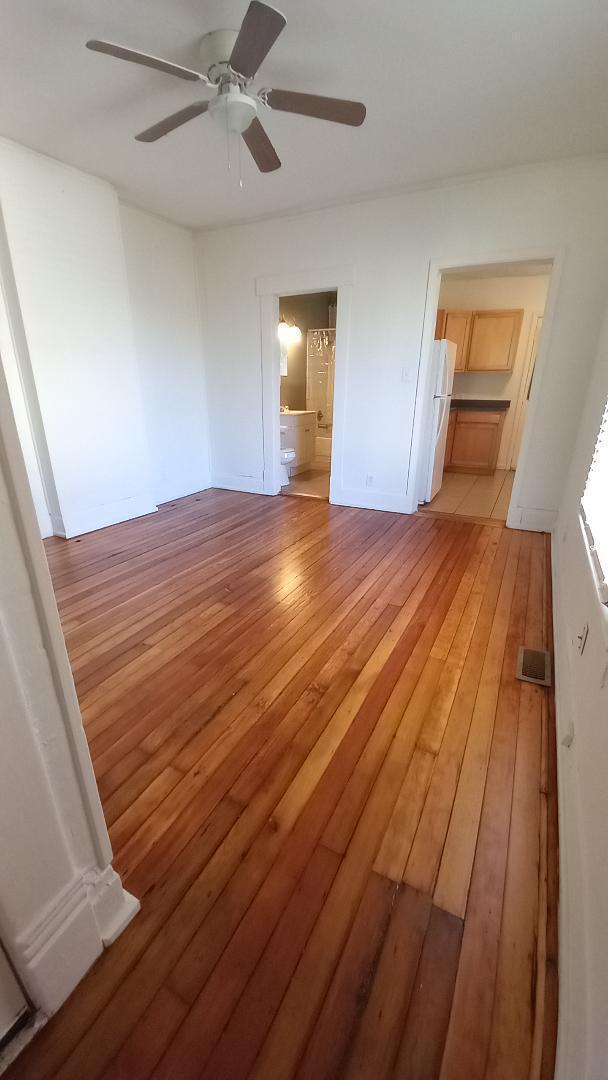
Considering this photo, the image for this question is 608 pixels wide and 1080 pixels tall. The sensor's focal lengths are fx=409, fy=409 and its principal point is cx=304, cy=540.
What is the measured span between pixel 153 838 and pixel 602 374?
3524mm

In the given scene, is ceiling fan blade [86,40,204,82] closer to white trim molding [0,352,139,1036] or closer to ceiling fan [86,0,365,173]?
ceiling fan [86,0,365,173]

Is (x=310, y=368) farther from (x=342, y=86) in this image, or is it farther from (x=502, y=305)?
(x=342, y=86)

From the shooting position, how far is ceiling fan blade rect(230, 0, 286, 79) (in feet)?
4.77

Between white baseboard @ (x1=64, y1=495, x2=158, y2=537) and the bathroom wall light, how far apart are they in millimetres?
3556

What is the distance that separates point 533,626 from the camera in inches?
89.5

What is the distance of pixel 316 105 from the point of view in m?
1.97

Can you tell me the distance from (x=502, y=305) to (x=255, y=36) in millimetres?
5121

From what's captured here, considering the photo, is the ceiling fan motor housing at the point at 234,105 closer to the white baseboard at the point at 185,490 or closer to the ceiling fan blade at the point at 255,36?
the ceiling fan blade at the point at 255,36

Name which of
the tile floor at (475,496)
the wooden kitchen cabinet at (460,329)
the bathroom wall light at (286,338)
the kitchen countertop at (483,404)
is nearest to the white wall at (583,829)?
the tile floor at (475,496)

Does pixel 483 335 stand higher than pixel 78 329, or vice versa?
pixel 483 335

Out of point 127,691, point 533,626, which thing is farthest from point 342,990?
point 533,626

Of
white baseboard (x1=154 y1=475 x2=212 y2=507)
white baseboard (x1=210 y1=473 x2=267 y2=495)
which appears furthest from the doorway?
white baseboard (x1=154 y1=475 x2=212 y2=507)

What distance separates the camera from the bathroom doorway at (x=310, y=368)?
246 inches

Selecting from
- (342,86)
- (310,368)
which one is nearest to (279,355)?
(342,86)
